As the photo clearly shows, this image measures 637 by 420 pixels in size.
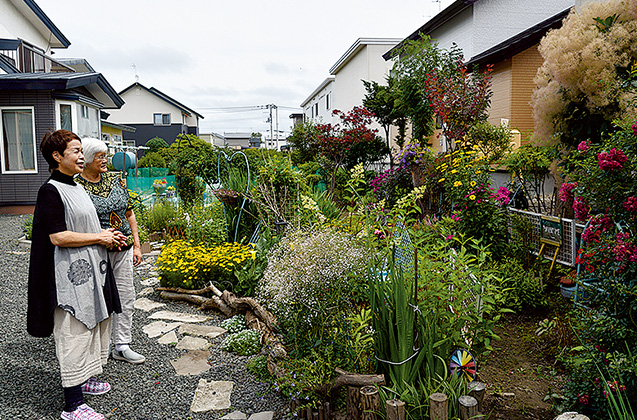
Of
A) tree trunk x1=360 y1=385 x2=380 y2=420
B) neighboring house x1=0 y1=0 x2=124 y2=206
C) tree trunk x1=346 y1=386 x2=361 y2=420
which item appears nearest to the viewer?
tree trunk x1=360 y1=385 x2=380 y2=420

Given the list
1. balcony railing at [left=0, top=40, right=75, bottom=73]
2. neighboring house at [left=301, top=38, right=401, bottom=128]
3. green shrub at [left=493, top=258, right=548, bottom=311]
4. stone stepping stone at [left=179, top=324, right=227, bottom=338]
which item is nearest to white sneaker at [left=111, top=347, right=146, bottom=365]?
stone stepping stone at [left=179, top=324, right=227, bottom=338]

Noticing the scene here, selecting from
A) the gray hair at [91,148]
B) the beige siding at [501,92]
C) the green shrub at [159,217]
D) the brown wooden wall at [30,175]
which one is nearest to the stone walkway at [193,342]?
the gray hair at [91,148]

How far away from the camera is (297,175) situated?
5988 millimetres

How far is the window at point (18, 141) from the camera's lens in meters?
12.5

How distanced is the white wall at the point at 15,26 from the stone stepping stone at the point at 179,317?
633 inches

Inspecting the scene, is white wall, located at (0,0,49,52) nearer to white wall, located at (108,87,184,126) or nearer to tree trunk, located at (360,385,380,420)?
tree trunk, located at (360,385,380,420)

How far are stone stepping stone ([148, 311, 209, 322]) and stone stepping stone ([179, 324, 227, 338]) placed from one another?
7.3 inches

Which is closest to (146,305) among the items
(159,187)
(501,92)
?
(159,187)

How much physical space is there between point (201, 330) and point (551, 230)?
4.23 meters

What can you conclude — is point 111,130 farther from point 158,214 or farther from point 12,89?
point 158,214

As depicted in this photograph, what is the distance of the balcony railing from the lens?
14.7 metres

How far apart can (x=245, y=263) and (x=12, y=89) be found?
1021 cm

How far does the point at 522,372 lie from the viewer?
383 centimetres

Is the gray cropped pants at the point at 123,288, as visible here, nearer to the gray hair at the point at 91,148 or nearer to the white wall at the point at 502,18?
the gray hair at the point at 91,148
